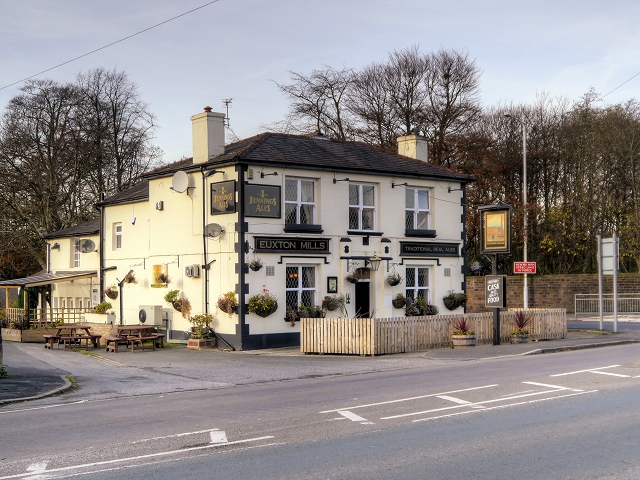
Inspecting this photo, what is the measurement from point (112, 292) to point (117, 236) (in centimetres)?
257

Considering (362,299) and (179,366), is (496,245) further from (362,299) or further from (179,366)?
(179,366)

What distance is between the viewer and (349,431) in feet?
32.8

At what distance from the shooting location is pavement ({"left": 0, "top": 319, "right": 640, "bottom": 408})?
609 inches

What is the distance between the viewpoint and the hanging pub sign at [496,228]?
23297mm

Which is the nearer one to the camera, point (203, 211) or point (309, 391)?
point (309, 391)

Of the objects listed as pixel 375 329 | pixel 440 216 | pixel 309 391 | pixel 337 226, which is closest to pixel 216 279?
pixel 337 226

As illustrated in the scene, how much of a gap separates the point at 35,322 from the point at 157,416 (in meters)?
23.6

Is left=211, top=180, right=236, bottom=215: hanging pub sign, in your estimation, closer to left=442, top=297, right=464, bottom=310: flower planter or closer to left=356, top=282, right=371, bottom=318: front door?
left=356, top=282, right=371, bottom=318: front door

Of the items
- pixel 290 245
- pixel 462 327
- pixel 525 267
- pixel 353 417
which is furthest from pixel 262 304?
pixel 353 417

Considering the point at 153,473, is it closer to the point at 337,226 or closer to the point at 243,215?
the point at 243,215

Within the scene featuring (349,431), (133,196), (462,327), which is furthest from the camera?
(133,196)

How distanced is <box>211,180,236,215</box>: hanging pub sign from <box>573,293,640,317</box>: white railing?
75.9 feet

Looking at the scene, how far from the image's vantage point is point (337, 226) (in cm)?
2619

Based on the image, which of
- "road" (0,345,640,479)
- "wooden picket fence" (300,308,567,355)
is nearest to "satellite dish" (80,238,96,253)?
"wooden picket fence" (300,308,567,355)
